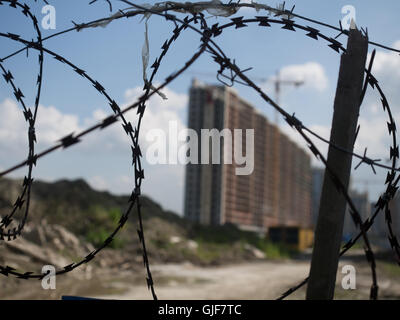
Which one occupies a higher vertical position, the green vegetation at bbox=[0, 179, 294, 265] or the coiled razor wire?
the coiled razor wire

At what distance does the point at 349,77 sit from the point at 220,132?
47412mm

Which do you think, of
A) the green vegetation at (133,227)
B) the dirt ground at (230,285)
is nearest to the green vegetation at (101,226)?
the green vegetation at (133,227)

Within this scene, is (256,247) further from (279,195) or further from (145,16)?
(279,195)

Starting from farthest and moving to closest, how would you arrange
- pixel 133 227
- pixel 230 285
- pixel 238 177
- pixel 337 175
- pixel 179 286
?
1. pixel 238 177
2. pixel 133 227
3. pixel 230 285
4. pixel 179 286
5. pixel 337 175

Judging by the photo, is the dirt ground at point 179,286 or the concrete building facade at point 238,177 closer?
the dirt ground at point 179,286

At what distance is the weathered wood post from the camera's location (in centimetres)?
274

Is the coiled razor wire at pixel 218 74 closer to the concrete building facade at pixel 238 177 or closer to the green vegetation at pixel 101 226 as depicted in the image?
the green vegetation at pixel 101 226

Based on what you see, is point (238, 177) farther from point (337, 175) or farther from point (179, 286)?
point (337, 175)

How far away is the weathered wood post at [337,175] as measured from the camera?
2.74 metres

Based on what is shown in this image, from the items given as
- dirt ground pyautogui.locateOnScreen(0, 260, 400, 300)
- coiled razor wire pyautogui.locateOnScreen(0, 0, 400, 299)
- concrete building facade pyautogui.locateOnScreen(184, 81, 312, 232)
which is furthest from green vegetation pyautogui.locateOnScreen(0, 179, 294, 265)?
coiled razor wire pyautogui.locateOnScreen(0, 0, 400, 299)

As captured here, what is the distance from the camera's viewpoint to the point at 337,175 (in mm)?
2727

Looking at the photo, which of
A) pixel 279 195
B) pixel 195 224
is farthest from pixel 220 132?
pixel 279 195

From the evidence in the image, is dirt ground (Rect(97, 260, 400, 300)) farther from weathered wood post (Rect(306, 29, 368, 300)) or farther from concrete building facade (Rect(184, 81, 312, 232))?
concrete building facade (Rect(184, 81, 312, 232))

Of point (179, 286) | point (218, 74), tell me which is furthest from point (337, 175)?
point (179, 286)
